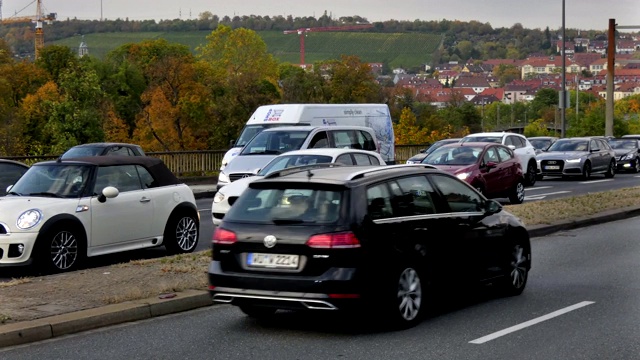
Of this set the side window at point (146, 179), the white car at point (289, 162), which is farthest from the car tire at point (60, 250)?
the white car at point (289, 162)

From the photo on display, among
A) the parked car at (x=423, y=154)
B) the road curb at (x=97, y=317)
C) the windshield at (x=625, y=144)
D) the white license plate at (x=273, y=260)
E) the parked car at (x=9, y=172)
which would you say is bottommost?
the windshield at (x=625, y=144)

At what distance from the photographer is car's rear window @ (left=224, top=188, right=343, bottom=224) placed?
9203 mm

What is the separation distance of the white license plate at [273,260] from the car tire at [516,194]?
17533 mm

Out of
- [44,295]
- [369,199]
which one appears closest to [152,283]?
[44,295]

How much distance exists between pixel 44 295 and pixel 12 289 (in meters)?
0.61

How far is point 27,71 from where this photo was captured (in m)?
93.6

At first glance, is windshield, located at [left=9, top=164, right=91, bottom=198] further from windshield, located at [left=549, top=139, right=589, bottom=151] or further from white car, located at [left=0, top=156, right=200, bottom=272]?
windshield, located at [left=549, top=139, right=589, bottom=151]

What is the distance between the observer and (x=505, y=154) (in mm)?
26500

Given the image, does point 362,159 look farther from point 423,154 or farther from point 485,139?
point 485,139

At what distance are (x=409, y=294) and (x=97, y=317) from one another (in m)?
2.85

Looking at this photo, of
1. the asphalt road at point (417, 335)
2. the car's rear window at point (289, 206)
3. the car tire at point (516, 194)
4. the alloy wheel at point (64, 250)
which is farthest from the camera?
the car tire at point (516, 194)

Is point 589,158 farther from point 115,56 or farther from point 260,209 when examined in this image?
point 115,56

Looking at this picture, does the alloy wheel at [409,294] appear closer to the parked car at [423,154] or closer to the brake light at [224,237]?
the brake light at [224,237]

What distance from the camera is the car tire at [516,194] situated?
85.5 feet
